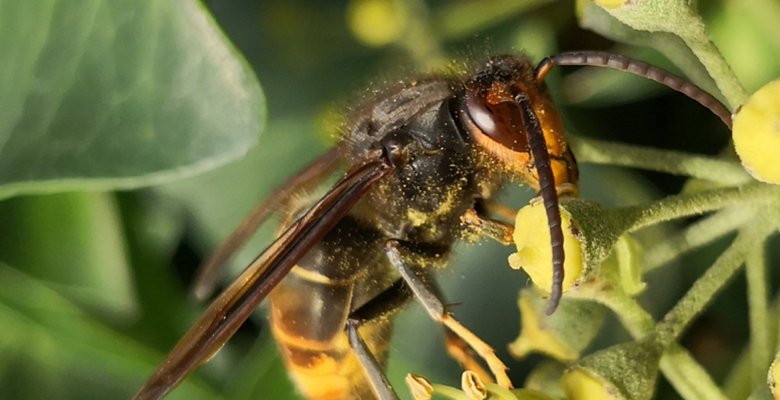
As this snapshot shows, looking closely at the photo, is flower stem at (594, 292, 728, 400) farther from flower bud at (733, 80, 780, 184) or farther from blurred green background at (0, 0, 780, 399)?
blurred green background at (0, 0, 780, 399)

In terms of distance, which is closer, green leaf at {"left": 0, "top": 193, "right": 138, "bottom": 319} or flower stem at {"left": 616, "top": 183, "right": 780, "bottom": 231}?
flower stem at {"left": 616, "top": 183, "right": 780, "bottom": 231}

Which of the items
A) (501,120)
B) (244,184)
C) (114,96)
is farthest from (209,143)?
(244,184)

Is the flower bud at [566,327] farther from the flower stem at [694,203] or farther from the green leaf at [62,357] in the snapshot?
the green leaf at [62,357]

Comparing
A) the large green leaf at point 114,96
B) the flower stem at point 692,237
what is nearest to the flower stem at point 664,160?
the flower stem at point 692,237

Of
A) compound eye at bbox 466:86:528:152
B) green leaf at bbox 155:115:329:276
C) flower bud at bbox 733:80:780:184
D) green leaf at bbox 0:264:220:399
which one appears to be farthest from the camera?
green leaf at bbox 155:115:329:276

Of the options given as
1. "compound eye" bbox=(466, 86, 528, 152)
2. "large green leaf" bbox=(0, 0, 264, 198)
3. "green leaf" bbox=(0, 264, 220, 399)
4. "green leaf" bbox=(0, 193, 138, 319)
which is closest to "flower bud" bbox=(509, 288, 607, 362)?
"compound eye" bbox=(466, 86, 528, 152)

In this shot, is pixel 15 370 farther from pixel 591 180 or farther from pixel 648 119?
pixel 648 119

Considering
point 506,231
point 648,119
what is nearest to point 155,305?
point 506,231
